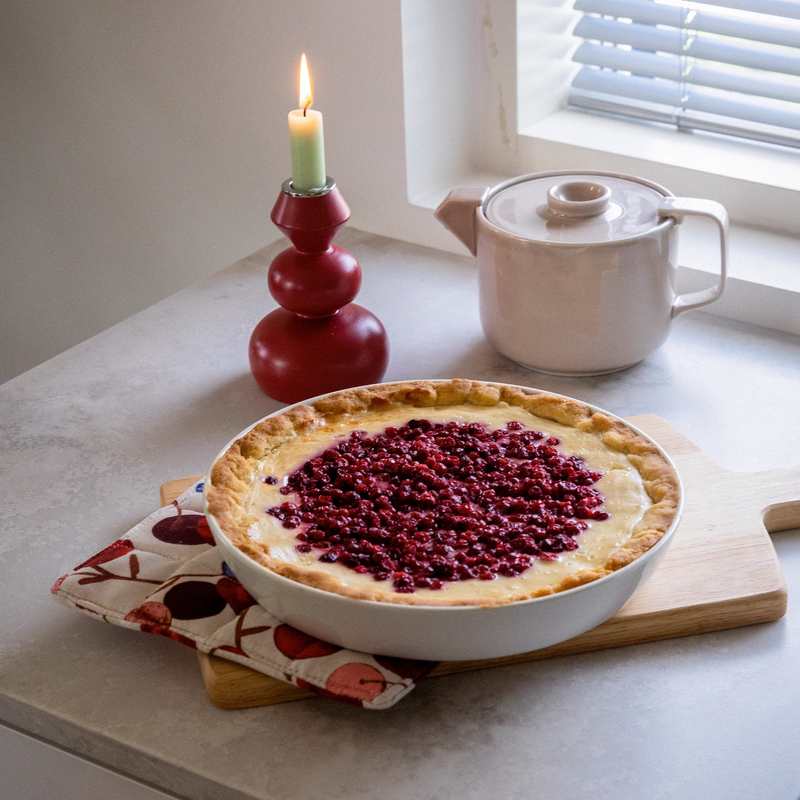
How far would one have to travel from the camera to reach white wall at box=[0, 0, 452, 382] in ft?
5.34

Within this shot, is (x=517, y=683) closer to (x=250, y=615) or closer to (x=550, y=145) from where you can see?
(x=250, y=615)

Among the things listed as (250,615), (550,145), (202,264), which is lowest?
(202,264)

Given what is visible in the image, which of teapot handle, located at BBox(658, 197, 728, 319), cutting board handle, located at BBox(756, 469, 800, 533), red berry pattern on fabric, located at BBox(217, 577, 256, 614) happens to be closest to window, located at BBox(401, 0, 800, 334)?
teapot handle, located at BBox(658, 197, 728, 319)

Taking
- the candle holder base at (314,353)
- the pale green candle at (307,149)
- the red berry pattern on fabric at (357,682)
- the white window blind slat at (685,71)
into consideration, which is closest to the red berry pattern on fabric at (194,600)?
the red berry pattern on fabric at (357,682)

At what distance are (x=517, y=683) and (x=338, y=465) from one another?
28cm

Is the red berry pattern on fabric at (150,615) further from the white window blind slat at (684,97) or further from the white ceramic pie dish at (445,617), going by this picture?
the white window blind slat at (684,97)

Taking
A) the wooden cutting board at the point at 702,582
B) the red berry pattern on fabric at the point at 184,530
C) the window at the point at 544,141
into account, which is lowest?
the wooden cutting board at the point at 702,582

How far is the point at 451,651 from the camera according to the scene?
0.81m

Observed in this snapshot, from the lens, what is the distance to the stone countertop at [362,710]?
0.78 m

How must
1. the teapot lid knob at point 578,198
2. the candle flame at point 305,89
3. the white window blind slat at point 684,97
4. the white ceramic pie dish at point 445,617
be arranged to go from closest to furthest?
1. the white ceramic pie dish at point 445,617
2. the candle flame at point 305,89
3. the teapot lid knob at point 578,198
4. the white window blind slat at point 684,97

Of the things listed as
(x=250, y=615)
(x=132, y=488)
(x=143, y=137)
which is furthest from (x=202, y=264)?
(x=250, y=615)

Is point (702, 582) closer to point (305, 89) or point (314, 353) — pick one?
point (314, 353)

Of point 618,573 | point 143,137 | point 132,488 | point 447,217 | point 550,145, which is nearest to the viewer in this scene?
point 618,573

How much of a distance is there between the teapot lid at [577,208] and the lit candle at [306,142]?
24 centimetres
